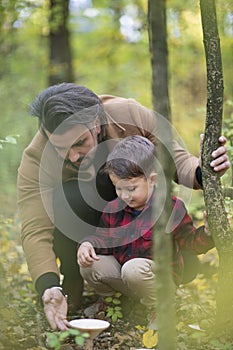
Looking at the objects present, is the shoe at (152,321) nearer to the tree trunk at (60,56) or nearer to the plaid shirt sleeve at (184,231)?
the plaid shirt sleeve at (184,231)

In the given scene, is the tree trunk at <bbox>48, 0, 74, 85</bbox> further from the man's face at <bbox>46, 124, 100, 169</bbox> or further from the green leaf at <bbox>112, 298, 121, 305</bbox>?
the green leaf at <bbox>112, 298, 121, 305</bbox>

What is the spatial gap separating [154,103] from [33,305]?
162 cm

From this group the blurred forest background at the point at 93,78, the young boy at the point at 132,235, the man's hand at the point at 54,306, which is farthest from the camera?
the blurred forest background at the point at 93,78

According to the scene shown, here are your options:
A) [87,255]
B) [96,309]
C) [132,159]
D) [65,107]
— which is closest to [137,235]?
[87,255]

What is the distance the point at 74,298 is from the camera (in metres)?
3.42

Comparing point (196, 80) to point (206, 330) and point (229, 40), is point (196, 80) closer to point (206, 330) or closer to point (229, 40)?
point (229, 40)

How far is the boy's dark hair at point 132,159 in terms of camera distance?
9.32 ft

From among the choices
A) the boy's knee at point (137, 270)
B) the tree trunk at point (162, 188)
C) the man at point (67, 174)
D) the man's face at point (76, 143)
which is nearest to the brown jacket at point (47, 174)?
the man at point (67, 174)

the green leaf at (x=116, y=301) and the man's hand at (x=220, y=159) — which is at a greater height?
the man's hand at (x=220, y=159)

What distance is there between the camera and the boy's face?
2891mm

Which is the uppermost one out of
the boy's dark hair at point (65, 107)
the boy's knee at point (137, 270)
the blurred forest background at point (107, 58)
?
the blurred forest background at point (107, 58)

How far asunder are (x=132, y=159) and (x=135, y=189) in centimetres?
17

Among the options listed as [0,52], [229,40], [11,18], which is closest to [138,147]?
[229,40]

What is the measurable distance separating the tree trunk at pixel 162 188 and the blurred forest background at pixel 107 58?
3.77m
